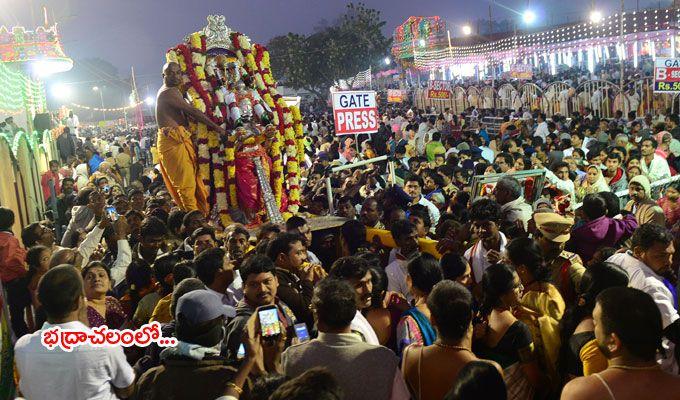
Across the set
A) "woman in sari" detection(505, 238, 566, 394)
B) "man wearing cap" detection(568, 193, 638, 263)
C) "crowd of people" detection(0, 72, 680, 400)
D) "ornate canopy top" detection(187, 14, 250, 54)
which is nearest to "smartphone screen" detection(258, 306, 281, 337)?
"crowd of people" detection(0, 72, 680, 400)

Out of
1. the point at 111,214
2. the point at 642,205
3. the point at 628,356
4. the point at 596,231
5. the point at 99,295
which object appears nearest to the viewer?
the point at 628,356

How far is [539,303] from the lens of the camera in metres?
4.00

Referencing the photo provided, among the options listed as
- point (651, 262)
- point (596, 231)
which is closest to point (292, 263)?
point (651, 262)

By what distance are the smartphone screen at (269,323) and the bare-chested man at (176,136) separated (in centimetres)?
568

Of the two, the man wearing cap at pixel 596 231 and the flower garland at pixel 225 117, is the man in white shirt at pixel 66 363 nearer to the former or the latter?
the man wearing cap at pixel 596 231

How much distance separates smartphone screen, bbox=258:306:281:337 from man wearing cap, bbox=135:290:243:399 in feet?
0.67

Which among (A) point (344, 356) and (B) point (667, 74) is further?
(B) point (667, 74)

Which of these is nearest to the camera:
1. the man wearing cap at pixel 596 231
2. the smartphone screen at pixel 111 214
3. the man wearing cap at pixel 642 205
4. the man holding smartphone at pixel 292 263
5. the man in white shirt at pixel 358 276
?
the man in white shirt at pixel 358 276

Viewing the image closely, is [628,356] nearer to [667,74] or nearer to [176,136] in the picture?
[176,136]

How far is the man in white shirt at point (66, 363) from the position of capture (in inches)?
128

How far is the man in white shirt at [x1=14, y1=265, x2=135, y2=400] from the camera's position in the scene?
10.6ft

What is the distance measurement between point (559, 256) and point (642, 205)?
2.41m

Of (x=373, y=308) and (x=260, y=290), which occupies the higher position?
(x=260, y=290)

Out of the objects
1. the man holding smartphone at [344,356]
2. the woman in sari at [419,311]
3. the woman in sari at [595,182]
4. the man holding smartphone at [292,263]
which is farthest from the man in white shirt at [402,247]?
the woman in sari at [595,182]
